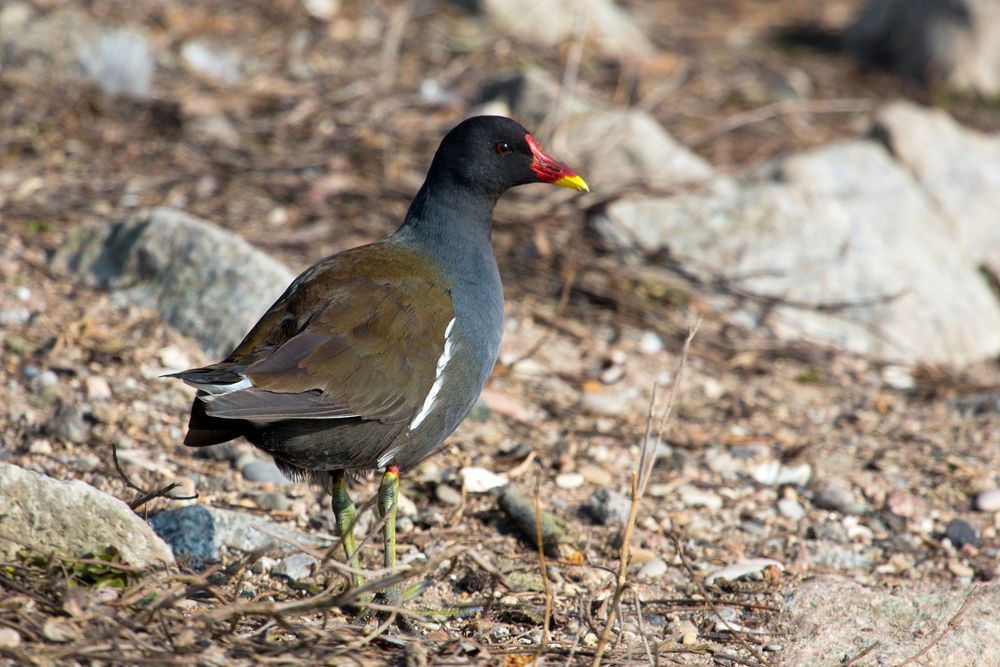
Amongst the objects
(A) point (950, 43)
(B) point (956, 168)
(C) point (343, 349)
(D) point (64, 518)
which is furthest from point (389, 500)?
(A) point (950, 43)

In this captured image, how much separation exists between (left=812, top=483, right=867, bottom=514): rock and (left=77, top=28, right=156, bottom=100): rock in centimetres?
469

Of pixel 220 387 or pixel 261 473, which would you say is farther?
pixel 261 473

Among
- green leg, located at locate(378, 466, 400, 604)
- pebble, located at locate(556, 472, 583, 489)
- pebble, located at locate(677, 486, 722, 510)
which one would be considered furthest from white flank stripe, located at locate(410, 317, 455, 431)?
pebble, located at locate(677, 486, 722, 510)

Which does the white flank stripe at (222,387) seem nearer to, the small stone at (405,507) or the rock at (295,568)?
the rock at (295,568)

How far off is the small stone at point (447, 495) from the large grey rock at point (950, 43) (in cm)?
644

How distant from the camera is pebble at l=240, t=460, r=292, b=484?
4.39m

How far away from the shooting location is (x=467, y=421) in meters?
4.95

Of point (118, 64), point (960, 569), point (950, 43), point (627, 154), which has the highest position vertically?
point (118, 64)

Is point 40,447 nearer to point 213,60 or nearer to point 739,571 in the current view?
point 739,571

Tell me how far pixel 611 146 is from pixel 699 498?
2.69m

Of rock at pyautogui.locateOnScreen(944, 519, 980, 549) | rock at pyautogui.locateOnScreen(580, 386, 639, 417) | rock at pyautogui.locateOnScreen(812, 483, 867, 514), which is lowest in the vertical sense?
rock at pyautogui.locateOnScreen(944, 519, 980, 549)

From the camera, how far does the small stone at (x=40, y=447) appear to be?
4262mm

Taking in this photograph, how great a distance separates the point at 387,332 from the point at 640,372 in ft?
7.37

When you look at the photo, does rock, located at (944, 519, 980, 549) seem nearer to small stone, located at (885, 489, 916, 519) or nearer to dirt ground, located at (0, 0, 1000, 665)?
dirt ground, located at (0, 0, 1000, 665)
